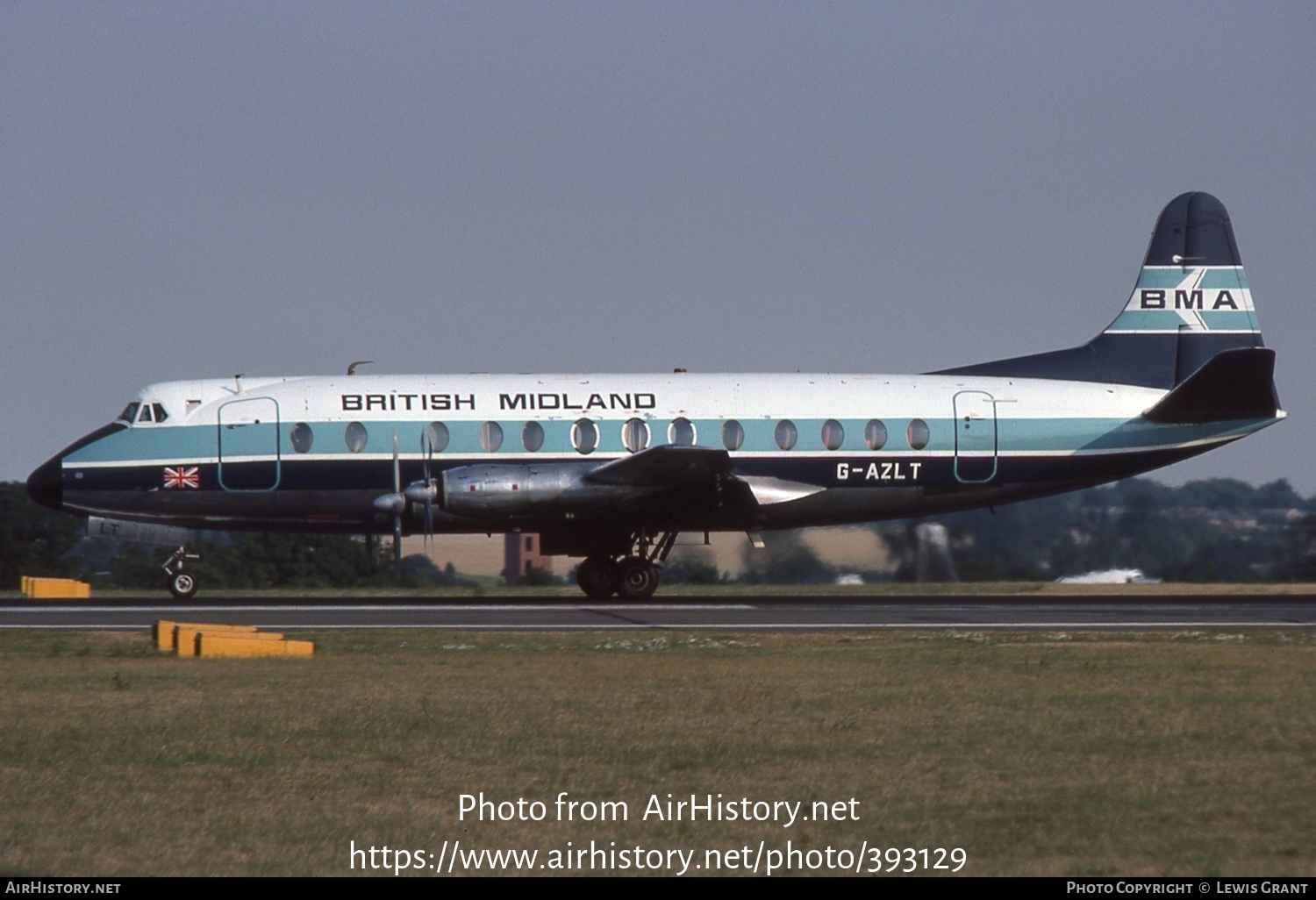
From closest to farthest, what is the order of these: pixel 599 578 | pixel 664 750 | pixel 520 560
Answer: pixel 664 750 → pixel 599 578 → pixel 520 560

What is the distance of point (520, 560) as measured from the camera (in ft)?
122

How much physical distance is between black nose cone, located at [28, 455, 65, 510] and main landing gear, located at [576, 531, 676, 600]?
9.89m

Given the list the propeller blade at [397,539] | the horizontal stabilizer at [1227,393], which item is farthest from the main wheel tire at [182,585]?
the horizontal stabilizer at [1227,393]

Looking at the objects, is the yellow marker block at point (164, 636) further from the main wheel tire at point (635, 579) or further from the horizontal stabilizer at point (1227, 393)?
the horizontal stabilizer at point (1227, 393)

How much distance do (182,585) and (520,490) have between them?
7153 mm

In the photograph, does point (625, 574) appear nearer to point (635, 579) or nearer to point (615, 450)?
point (635, 579)

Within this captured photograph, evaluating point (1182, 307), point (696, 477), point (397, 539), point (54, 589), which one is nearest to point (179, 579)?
point (397, 539)

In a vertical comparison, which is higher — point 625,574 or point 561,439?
point 561,439

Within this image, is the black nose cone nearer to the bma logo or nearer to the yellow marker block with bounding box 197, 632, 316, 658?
the yellow marker block with bounding box 197, 632, 316, 658

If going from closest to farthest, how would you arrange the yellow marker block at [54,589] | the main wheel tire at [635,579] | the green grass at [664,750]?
1. the green grass at [664,750]
2. the main wheel tire at [635,579]
3. the yellow marker block at [54,589]

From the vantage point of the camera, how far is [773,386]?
94.0 feet

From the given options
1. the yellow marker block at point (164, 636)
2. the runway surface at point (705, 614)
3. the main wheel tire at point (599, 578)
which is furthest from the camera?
the main wheel tire at point (599, 578)

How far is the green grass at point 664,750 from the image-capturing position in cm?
908

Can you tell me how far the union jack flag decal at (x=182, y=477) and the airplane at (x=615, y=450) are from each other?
0.04 meters
